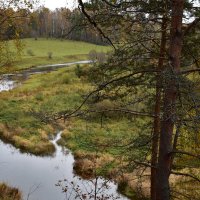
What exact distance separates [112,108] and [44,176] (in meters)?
12.2

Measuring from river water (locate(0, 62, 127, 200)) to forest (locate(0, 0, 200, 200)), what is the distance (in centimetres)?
7

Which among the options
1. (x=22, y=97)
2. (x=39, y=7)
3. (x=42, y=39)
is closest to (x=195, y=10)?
(x=39, y=7)

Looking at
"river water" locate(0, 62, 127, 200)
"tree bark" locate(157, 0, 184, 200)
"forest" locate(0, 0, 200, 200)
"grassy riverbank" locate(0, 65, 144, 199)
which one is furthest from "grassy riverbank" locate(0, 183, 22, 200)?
"tree bark" locate(157, 0, 184, 200)

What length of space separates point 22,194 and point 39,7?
8.20 metres

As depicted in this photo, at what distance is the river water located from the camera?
55.5ft

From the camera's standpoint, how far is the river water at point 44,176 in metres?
16.9

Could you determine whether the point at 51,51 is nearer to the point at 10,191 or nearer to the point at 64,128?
the point at 64,128

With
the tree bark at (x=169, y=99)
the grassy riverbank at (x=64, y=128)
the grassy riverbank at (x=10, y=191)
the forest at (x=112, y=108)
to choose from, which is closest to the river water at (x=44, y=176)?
the forest at (x=112, y=108)

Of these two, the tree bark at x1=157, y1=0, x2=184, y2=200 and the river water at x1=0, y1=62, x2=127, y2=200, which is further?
the river water at x1=0, y1=62, x2=127, y2=200

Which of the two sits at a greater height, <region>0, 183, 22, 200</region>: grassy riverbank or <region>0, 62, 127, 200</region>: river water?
<region>0, 183, 22, 200</region>: grassy riverbank

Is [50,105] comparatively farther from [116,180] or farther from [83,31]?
[83,31]

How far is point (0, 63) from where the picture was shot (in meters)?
17.4

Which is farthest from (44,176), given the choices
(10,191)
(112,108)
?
(112,108)

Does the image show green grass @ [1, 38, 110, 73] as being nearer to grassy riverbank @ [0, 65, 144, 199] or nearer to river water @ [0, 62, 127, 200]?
grassy riverbank @ [0, 65, 144, 199]
